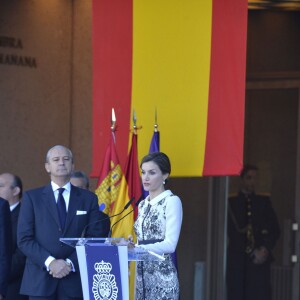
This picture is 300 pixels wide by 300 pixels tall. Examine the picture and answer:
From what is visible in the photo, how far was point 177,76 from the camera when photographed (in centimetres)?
723

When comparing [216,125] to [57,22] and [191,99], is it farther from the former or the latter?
[57,22]

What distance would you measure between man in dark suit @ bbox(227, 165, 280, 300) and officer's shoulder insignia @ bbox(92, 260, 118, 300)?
4.06 metres

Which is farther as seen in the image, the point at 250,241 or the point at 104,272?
the point at 250,241

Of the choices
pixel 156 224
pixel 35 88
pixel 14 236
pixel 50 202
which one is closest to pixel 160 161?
pixel 156 224

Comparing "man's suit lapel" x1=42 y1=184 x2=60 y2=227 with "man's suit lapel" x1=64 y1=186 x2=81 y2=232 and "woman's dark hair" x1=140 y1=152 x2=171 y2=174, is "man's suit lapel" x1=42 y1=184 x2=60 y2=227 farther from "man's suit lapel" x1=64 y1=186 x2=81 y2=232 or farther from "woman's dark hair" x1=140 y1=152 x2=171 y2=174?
A: "woman's dark hair" x1=140 y1=152 x2=171 y2=174

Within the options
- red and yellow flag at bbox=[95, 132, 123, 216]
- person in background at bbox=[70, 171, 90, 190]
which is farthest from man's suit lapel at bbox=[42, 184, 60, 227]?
person in background at bbox=[70, 171, 90, 190]

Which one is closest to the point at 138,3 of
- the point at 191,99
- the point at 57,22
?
the point at 191,99

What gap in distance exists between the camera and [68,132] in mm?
8969

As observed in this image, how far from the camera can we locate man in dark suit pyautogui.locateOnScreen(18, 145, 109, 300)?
595 cm

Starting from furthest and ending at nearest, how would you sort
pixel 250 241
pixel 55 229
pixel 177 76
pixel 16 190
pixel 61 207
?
pixel 250 241
pixel 177 76
pixel 16 190
pixel 61 207
pixel 55 229

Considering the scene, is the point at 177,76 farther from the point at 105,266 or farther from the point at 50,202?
the point at 105,266

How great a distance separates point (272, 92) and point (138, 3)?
2.34 meters

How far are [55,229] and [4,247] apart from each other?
1.21 feet

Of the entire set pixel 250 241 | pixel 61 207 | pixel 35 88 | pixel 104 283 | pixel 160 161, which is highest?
pixel 35 88
